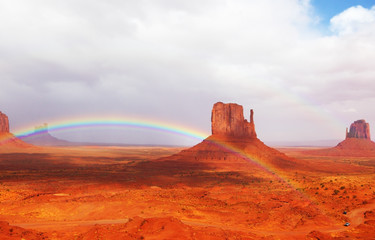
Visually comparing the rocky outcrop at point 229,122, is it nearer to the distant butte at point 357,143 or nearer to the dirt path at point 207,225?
the dirt path at point 207,225

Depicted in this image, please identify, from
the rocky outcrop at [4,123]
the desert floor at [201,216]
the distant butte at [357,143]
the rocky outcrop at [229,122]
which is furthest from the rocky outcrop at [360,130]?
the rocky outcrop at [4,123]

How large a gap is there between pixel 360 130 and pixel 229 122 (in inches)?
4602

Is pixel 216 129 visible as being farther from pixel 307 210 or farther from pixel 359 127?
pixel 359 127

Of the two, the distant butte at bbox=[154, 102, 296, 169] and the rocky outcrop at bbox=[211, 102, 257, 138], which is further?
the rocky outcrop at bbox=[211, 102, 257, 138]

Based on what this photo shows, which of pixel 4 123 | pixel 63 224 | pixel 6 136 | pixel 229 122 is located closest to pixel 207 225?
pixel 63 224

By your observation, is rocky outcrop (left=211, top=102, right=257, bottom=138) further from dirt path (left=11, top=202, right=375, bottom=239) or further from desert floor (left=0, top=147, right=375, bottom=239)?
dirt path (left=11, top=202, right=375, bottom=239)

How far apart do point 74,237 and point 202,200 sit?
50.0 ft

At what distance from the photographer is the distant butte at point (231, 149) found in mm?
71188

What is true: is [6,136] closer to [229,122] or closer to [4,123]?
[4,123]

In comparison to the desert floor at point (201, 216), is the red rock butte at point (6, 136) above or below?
above

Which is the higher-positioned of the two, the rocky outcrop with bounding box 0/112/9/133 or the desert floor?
the rocky outcrop with bounding box 0/112/9/133

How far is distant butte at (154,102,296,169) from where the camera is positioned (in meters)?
71.2

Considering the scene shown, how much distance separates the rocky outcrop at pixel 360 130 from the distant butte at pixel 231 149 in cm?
10576

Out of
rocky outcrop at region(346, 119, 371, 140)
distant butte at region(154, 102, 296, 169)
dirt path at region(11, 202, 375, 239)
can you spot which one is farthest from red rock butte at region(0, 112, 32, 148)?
rocky outcrop at region(346, 119, 371, 140)
